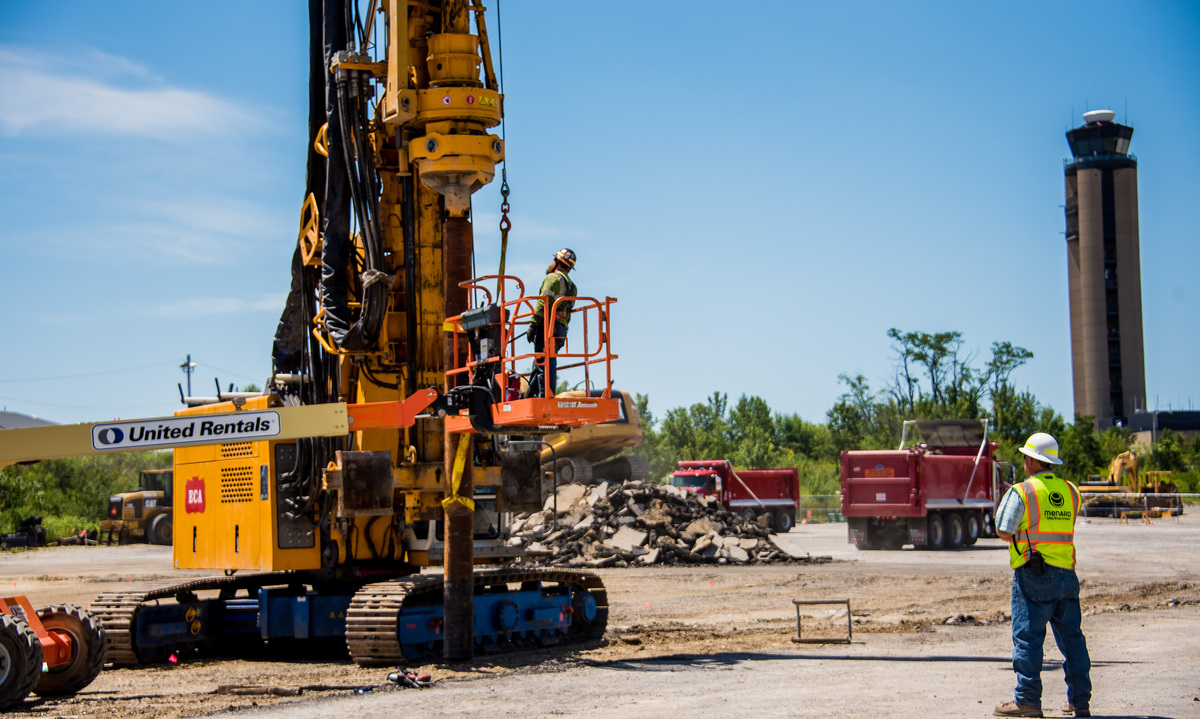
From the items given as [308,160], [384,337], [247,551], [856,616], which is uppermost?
[308,160]

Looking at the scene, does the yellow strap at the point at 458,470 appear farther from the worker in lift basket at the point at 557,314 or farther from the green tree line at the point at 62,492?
the green tree line at the point at 62,492

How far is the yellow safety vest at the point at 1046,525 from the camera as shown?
8969 millimetres

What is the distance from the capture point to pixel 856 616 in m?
16.7

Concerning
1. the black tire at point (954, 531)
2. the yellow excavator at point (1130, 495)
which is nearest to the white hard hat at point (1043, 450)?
the black tire at point (954, 531)

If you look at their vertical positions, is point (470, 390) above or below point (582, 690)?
above

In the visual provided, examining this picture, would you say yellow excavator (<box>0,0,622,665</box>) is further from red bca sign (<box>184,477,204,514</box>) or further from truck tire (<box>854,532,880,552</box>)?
truck tire (<box>854,532,880,552</box>)

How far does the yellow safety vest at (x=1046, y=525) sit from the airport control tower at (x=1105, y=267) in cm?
9966

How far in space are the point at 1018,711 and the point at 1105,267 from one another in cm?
10168

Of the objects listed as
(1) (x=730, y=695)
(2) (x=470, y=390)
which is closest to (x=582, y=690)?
(1) (x=730, y=695)

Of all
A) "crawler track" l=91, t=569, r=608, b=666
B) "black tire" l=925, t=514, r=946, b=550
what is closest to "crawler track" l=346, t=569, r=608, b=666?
"crawler track" l=91, t=569, r=608, b=666

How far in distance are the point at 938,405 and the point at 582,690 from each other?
7515cm

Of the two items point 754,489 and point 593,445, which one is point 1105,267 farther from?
point 593,445

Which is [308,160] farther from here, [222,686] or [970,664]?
[970,664]

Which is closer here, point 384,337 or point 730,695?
point 730,695
